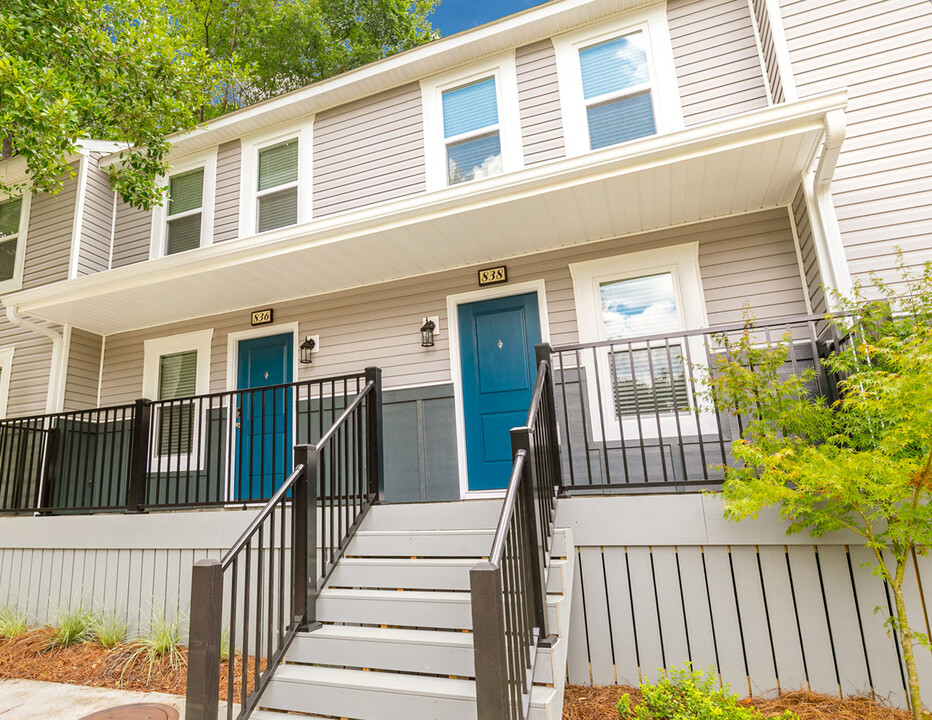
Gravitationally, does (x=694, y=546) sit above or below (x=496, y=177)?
below

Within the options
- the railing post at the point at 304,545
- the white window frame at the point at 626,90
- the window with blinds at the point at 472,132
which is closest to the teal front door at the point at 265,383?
the window with blinds at the point at 472,132

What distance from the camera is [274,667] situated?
9.86 ft

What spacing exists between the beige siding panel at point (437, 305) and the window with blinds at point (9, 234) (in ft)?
6.96

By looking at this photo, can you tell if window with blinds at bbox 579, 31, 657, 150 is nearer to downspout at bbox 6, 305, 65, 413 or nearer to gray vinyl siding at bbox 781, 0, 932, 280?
gray vinyl siding at bbox 781, 0, 932, 280

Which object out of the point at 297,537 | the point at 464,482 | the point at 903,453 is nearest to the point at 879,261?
the point at 903,453

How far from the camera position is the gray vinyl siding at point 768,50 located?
4.90 meters

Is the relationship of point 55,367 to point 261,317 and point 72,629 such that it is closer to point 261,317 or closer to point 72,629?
point 261,317

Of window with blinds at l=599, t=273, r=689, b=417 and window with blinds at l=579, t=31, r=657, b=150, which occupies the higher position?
window with blinds at l=579, t=31, r=657, b=150

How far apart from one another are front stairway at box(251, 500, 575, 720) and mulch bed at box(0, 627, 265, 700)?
87cm

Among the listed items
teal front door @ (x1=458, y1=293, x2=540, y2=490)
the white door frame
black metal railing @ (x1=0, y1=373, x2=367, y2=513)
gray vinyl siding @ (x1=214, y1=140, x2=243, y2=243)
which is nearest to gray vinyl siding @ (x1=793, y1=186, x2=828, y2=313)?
the white door frame

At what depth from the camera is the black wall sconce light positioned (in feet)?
20.9

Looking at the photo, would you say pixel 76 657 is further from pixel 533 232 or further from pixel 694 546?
pixel 533 232

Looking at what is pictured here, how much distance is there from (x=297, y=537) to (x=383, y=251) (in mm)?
2969

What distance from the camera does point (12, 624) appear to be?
488cm
